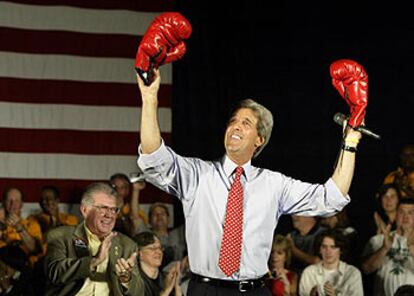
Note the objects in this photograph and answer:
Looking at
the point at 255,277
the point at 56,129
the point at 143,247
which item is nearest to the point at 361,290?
the point at 143,247

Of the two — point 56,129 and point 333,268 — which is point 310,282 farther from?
point 56,129

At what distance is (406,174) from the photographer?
→ 7.19 metres

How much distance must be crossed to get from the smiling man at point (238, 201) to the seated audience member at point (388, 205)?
270 cm

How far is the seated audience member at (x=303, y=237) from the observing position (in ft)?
22.8

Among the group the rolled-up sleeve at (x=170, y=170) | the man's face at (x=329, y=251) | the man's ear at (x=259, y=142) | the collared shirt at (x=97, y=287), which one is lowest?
the collared shirt at (x=97, y=287)

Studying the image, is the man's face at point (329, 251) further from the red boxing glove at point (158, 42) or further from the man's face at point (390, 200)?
the red boxing glove at point (158, 42)

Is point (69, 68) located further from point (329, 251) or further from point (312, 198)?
point (312, 198)

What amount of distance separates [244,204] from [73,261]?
1389mm

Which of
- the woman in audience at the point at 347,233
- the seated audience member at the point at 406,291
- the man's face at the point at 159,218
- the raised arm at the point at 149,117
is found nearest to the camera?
the raised arm at the point at 149,117

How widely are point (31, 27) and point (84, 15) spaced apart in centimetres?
41

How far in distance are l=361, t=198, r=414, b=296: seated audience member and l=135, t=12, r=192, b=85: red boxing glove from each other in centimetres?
304

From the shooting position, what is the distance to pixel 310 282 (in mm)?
6406

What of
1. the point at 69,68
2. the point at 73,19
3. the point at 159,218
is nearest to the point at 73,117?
the point at 69,68

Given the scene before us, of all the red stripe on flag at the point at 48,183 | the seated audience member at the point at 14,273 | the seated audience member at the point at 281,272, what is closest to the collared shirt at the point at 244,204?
the seated audience member at the point at 281,272
